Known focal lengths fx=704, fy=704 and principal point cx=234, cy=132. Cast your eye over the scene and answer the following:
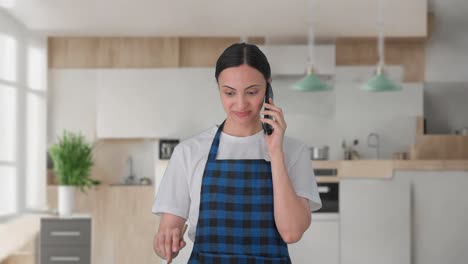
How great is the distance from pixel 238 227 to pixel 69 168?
220 inches

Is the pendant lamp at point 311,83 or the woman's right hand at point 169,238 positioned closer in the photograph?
the woman's right hand at point 169,238

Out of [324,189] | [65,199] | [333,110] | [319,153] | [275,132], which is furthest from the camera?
[333,110]

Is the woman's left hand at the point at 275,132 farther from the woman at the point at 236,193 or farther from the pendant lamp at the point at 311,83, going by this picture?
the pendant lamp at the point at 311,83

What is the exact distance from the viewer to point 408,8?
6723 mm

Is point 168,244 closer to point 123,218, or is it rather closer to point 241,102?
point 241,102

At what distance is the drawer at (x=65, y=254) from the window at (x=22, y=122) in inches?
19.8

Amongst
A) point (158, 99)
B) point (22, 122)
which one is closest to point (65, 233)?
point (22, 122)

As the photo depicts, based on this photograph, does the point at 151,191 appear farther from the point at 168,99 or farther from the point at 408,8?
the point at 408,8

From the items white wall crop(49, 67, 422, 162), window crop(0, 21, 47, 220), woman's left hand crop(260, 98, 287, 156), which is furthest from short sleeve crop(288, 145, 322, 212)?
white wall crop(49, 67, 422, 162)

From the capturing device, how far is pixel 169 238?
5.15ft

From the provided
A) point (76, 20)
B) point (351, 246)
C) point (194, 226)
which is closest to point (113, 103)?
point (76, 20)

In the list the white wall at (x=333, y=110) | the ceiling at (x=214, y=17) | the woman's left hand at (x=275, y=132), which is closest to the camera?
the woman's left hand at (x=275, y=132)

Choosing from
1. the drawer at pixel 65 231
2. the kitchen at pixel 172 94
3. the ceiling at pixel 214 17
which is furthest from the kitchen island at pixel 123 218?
the ceiling at pixel 214 17

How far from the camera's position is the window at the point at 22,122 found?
646cm
